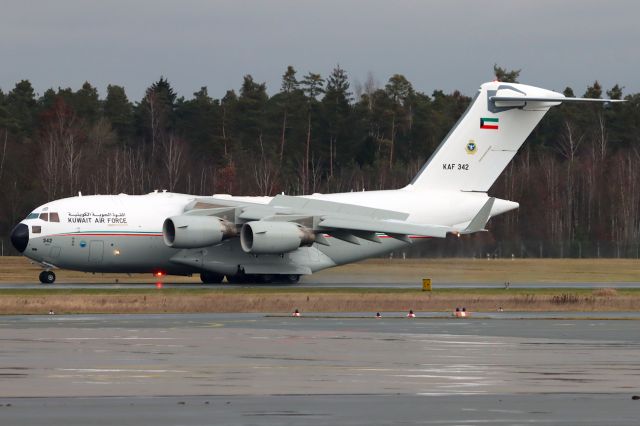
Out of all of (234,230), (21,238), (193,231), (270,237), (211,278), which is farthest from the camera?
(211,278)

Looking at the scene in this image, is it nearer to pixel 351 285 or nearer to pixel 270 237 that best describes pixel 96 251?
pixel 270 237

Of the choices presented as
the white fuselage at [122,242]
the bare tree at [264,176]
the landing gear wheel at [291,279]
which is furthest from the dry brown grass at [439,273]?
the bare tree at [264,176]

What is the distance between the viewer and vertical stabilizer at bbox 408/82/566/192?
5478cm

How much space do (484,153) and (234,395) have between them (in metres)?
39.2

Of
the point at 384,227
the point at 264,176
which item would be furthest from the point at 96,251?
the point at 264,176

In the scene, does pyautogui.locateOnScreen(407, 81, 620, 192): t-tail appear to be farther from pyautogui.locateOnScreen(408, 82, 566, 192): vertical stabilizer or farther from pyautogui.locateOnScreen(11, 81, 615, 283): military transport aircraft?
pyautogui.locateOnScreen(11, 81, 615, 283): military transport aircraft

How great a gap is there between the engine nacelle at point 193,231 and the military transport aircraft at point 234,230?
0.04 metres

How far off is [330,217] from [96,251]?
9.06 m

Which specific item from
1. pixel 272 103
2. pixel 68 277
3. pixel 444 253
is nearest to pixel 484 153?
pixel 444 253

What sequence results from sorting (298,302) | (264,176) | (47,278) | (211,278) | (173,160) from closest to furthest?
(298,302) < (47,278) < (211,278) < (264,176) < (173,160)

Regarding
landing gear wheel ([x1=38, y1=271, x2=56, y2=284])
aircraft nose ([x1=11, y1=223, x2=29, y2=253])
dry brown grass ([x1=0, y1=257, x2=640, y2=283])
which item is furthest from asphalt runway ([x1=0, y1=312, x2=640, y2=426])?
dry brown grass ([x1=0, y1=257, x2=640, y2=283])

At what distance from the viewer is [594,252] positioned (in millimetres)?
76500

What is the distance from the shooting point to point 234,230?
162 ft

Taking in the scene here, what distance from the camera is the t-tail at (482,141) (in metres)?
54.8
